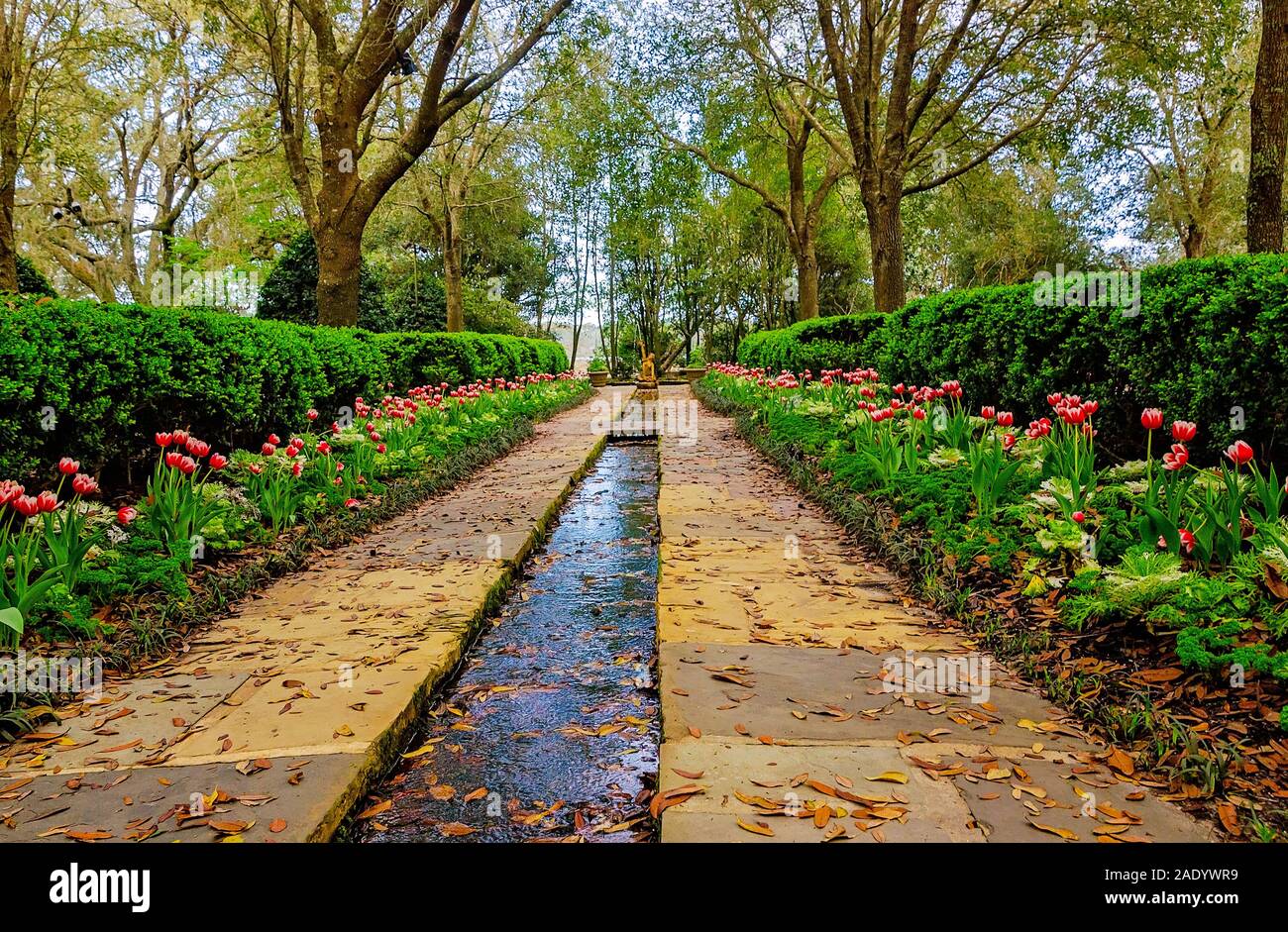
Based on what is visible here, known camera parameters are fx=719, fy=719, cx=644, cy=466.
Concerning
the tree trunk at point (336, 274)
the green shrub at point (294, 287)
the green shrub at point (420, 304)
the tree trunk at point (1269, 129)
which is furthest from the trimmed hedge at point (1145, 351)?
the green shrub at point (420, 304)

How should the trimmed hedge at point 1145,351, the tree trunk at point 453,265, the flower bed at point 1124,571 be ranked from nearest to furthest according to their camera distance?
the flower bed at point 1124,571, the trimmed hedge at point 1145,351, the tree trunk at point 453,265

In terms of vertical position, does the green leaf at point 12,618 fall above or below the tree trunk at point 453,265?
below

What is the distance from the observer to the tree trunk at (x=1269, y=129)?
7957 millimetres

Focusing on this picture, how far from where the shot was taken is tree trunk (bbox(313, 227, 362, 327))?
1002cm

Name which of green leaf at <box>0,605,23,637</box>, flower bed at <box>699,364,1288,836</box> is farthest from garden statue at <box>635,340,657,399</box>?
green leaf at <box>0,605,23,637</box>

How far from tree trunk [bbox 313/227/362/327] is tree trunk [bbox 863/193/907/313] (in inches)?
313

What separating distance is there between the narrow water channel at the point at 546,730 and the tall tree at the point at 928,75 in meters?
9.47

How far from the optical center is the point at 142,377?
4.46 m

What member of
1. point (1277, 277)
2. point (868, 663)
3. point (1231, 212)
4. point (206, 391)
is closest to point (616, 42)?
point (206, 391)

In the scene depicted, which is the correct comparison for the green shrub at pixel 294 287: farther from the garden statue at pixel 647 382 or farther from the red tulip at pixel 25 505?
the red tulip at pixel 25 505

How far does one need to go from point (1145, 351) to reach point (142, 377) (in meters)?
6.13

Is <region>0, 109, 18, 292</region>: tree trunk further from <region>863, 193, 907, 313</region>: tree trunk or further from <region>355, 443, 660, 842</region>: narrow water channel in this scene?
<region>863, 193, 907, 313</region>: tree trunk
